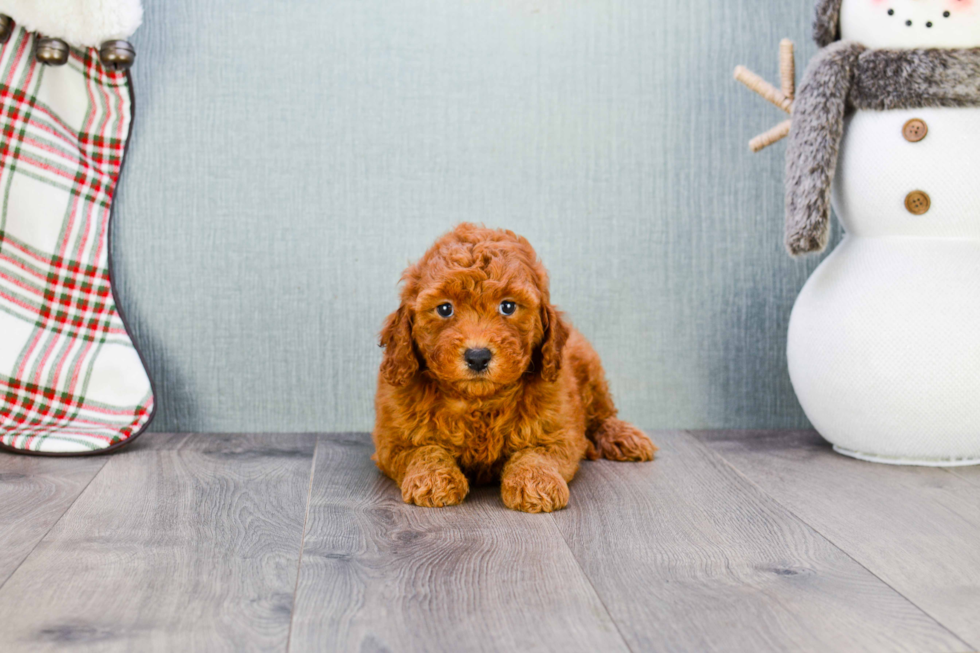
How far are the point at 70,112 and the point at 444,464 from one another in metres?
1.38

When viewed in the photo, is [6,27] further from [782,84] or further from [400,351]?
[782,84]

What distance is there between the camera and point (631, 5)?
2389 mm

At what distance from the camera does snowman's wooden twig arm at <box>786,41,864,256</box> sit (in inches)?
78.6

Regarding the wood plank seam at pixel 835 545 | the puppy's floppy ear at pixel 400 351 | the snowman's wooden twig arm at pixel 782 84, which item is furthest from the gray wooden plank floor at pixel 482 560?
the snowman's wooden twig arm at pixel 782 84

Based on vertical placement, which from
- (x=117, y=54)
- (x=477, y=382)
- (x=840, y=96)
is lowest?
(x=477, y=382)

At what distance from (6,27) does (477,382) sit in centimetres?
148

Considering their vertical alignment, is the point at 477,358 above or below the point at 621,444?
above

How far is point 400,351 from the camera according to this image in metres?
1.77

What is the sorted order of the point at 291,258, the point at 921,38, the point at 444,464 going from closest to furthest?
the point at 444,464 < the point at 921,38 < the point at 291,258

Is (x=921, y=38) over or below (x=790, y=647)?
over

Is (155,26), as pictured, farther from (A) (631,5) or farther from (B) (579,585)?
(B) (579,585)

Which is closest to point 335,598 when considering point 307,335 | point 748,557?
point 748,557

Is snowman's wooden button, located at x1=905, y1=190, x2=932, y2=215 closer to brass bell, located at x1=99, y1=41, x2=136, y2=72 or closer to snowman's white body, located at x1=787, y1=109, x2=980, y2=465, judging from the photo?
snowman's white body, located at x1=787, y1=109, x2=980, y2=465

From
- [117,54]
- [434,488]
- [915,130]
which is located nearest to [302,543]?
[434,488]
